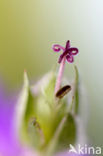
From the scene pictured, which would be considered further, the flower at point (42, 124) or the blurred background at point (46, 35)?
the blurred background at point (46, 35)

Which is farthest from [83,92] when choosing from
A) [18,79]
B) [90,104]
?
[18,79]

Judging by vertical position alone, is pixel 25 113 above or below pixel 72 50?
below

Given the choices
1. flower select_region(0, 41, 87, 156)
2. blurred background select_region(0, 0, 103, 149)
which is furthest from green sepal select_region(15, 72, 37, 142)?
blurred background select_region(0, 0, 103, 149)

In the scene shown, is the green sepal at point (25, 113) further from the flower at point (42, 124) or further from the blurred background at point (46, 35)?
the blurred background at point (46, 35)

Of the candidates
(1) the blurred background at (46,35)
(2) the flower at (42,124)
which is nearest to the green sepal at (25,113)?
(2) the flower at (42,124)

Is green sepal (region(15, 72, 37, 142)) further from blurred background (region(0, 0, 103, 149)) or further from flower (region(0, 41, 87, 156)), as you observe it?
blurred background (region(0, 0, 103, 149))

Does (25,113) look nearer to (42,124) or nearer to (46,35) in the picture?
(42,124)

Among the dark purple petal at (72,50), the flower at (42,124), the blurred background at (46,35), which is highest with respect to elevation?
the blurred background at (46,35)

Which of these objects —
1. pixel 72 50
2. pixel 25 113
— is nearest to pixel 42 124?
pixel 25 113
